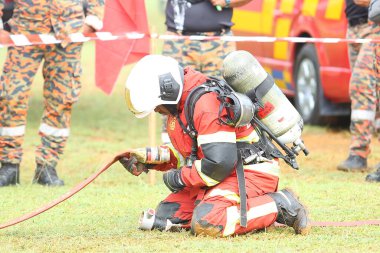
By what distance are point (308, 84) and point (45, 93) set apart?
4.38 meters

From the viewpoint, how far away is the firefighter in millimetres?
6230

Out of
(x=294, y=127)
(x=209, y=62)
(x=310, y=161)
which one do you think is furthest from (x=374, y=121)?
(x=294, y=127)

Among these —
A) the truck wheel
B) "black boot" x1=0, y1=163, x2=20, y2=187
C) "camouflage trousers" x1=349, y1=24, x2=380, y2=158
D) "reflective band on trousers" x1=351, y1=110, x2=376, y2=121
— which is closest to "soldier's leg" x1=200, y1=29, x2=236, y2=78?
"camouflage trousers" x1=349, y1=24, x2=380, y2=158

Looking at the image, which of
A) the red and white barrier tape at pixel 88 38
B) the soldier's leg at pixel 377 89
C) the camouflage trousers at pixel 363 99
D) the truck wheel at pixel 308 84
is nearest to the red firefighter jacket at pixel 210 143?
the red and white barrier tape at pixel 88 38

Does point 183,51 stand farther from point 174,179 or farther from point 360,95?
point 174,179

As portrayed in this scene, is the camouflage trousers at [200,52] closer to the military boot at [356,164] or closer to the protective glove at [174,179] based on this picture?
the military boot at [356,164]

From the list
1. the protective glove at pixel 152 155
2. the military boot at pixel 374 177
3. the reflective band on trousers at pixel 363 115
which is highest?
the protective glove at pixel 152 155

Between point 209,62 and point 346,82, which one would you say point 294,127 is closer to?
point 209,62

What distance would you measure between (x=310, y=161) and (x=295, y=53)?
2.48 metres

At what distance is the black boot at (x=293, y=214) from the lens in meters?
6.38

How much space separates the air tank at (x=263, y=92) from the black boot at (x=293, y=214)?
0.39 metres

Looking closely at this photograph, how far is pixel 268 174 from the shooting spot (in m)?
6.51

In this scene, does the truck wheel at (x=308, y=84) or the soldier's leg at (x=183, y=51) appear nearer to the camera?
the soldier's leg at (x=183, y=51)

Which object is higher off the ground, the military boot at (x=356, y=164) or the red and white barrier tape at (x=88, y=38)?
the red and white barrier tape at (x=88, y=38)
